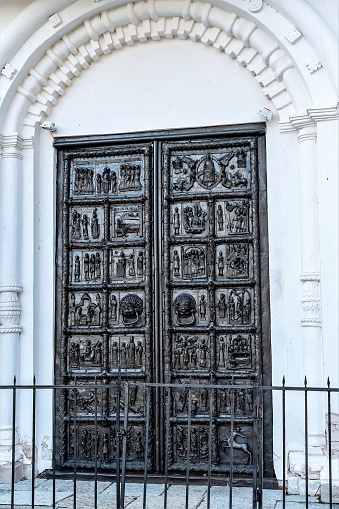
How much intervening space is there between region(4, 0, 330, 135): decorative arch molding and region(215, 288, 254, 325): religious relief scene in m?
1.54

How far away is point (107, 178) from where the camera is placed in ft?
20.8

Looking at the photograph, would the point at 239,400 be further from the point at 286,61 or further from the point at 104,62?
the point at 104,62

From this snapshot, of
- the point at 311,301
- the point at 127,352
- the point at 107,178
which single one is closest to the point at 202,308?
the point at 127,352

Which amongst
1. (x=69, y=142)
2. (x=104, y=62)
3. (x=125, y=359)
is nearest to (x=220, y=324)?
(x=125, y=359)

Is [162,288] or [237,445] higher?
[162,288]

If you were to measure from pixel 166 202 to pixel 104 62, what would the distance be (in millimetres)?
1458

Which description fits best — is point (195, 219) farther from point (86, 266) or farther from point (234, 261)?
point (86, 266)

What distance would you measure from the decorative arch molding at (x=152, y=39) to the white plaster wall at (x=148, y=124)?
0.11m

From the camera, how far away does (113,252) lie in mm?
6273

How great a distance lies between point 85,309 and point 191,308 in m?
0.99

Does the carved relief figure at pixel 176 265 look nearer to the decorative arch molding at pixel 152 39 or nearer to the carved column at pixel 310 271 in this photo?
the carved column at pixel 310 271

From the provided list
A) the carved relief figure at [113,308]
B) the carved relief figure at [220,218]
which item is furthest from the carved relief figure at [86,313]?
the carved relief figure at [220,218]

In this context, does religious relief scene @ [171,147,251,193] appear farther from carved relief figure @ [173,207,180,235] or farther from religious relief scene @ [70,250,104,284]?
religious relief scene @ [70,250,104,284]

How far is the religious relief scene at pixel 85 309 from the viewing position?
247 inches
